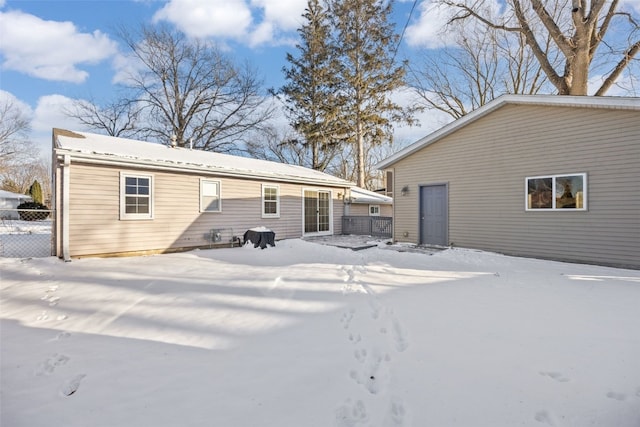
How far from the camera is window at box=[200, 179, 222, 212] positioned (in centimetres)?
949

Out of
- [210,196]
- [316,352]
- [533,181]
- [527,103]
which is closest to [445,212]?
[533,181]

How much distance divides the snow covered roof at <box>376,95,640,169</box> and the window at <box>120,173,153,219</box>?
7.39 m

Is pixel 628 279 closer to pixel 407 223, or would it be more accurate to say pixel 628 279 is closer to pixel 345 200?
pixel 407 223

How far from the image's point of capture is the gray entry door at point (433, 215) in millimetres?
9609

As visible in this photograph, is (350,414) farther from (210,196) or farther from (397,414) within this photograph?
(210,196)

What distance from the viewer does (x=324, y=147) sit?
20.2m

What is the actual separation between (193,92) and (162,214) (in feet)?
54.5

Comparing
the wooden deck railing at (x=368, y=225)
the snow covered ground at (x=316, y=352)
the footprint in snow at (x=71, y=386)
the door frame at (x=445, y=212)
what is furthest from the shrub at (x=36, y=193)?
the footprint in snow at (x=71, y=386)

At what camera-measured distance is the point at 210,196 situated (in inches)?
382

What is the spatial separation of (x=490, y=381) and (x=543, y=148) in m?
7.49

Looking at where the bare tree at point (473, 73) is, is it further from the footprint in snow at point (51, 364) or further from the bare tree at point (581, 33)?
the footprint in snow at point (51, 364)

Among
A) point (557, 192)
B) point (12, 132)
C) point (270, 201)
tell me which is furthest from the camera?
point (12, 132)

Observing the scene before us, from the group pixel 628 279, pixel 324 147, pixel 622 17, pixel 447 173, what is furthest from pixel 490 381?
pixel 324 147

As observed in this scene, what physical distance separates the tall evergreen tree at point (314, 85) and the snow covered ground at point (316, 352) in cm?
1533
